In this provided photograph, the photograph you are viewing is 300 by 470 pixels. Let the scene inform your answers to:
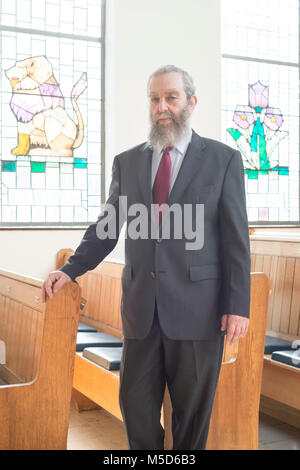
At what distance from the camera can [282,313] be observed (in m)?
4.14

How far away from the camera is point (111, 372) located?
10.8 feet

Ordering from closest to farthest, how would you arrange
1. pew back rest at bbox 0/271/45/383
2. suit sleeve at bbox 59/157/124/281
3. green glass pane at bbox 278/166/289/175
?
1. suit sleeve at bbox 59/157/124/281
2. pew back rest at bbox 0/271/45/383
3. green glass pane at bbox 278/166/289/175

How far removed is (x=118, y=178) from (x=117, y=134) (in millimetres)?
3497

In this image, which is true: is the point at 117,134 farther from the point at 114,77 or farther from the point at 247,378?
the point at 247,378

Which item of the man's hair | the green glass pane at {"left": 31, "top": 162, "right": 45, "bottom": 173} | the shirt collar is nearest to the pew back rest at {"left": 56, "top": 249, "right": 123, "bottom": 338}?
the green glass pane at {"left": 31, "top": 162, "right": 45, "bottom": 173}

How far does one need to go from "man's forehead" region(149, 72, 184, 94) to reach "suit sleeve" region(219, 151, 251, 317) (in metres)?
0.36

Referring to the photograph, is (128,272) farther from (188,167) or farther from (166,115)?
(166,115)

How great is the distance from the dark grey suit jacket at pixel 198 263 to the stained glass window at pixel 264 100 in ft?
15.1

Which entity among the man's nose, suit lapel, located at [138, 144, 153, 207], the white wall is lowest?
suit lapel, located at [138, 144, 153, 207]

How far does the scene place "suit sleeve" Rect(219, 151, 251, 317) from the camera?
84.2 inches

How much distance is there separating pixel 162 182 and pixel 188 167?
11 centimetres

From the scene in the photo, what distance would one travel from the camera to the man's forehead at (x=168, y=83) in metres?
2.21

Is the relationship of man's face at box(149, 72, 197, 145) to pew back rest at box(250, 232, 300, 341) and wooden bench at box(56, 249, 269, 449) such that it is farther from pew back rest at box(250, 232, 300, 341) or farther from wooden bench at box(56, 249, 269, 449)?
pew back rest at box(250, 232, 300, 341)

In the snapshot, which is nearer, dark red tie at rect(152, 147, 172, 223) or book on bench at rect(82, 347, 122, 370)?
dark red tie at rect(152, 147, 172, 223)
